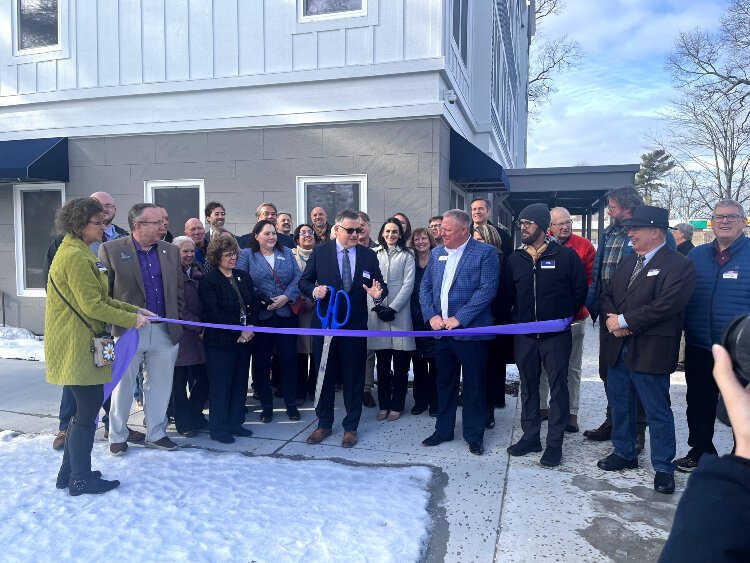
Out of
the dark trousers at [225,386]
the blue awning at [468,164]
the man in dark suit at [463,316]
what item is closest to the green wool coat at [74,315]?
the dark trousers at [225,386]

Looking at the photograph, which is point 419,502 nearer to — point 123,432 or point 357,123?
point 123,432

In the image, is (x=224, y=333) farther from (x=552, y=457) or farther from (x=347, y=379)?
(x=552, y=457)

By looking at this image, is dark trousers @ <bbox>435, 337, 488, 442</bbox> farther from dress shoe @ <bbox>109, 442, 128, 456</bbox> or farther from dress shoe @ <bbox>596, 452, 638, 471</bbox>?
dress shoe @ <bbox>109, 442, 128, 456</bbox>

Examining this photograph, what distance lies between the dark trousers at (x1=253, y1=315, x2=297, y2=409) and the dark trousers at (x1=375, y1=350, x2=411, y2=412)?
85 centimetres

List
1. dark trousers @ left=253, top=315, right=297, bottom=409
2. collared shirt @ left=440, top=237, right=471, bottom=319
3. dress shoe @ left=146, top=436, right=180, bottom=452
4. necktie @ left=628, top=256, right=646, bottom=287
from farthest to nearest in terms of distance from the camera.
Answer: dark trousers @ left=253, top=315, right=297, bottom=409, collared shirt @ left=440, top=237, right=471, bottom=319, dress shoe @ left=146, top=436, right=180, bottom=452, necktie @ left=628, top=256, right=646, bottom=287

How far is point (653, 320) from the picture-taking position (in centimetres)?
395

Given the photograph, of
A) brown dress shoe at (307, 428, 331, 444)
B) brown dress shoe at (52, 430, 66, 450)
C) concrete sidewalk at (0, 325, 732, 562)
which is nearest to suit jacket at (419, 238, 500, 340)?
concrete sidewalk at (0, 325, 732, 562)

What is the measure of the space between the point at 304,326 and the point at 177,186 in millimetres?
4642

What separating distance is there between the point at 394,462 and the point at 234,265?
2180mm

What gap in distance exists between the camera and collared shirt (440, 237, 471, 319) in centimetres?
480

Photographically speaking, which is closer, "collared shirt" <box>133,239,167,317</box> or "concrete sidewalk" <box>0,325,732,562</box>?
"concrete sidewalk" <box>0,325,732,562</box>

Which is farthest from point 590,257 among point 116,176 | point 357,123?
point 116,176

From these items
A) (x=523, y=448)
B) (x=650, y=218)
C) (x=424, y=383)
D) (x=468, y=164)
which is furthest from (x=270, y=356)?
(x=468, y=164)

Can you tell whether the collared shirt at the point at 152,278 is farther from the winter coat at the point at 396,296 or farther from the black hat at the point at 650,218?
the black hat at the point at 650,218
